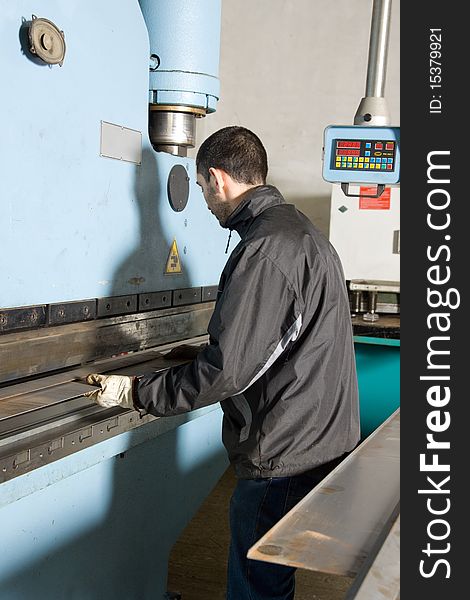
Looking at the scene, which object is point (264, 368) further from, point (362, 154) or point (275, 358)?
point (362, 154)

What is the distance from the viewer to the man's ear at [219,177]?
1.51 metres

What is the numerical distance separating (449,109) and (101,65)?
2.78 feet

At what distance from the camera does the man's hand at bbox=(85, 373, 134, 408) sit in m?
1.34

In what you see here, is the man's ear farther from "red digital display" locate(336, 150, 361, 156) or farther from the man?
"red digital display" locate(336, 150, 361, 156)

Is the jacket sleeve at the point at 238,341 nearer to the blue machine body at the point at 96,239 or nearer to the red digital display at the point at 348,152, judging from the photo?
the blue machine body at the point at 96,239

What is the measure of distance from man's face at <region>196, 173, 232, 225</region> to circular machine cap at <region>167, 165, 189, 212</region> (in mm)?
211

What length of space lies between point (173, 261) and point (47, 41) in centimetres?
68

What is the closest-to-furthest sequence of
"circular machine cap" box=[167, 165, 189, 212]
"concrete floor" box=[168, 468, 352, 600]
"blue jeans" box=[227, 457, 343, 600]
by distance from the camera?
"blue jeans" box=[227, 457, 343, 600], "circular machine cap" box=[167, 165, 189, 212], "concrete floor" box=[168, 468, 352, 600]

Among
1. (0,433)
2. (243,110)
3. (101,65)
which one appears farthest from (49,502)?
(243,110)

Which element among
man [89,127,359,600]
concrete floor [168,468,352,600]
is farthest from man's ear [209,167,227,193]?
concrete floor [168,468,352,600]

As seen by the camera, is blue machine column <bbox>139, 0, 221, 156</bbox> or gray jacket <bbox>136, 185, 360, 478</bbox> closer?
gray jacket <bbox>136, 185, 360, 478</bbox>

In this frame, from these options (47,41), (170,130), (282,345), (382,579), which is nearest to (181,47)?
(170,130)

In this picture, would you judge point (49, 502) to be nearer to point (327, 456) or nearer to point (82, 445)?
point (82, 445)

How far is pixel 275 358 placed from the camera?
1.32 m
